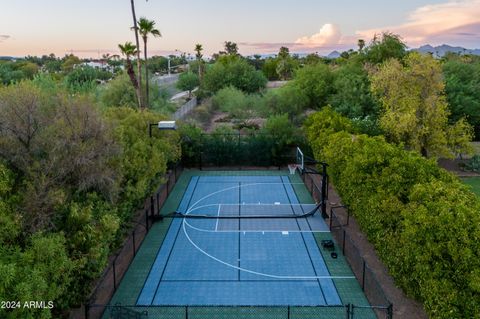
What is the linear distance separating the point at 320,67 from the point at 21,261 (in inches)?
1647

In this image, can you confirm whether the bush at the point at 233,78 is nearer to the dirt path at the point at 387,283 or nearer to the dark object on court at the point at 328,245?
the dirt path at the point at 387,283

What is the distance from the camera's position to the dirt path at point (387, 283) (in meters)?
14.3

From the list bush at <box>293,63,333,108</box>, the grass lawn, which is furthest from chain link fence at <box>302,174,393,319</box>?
bush at <box>293,63,333,108</box>

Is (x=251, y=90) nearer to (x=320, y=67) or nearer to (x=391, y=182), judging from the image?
(x=320, y=67)

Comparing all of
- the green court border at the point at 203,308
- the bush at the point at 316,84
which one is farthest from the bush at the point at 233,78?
the green court border at the point at 203,308

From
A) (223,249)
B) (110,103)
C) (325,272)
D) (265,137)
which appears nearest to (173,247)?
(223,249)

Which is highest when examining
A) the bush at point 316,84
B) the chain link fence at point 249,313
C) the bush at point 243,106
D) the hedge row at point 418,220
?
the bush at point 316,84

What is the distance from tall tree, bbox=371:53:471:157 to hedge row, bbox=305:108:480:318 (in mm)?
10742

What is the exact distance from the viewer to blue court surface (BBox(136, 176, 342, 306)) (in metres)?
15.5

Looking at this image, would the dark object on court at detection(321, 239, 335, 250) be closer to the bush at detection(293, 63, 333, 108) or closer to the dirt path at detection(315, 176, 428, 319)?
the dirt path at detection(315, 176, 428, 319)

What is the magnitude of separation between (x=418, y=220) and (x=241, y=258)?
8.09 metres

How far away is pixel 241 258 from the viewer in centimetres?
1862

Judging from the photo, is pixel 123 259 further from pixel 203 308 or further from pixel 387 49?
pixel 387 49

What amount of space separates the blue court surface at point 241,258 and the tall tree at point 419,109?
32.6 ft
